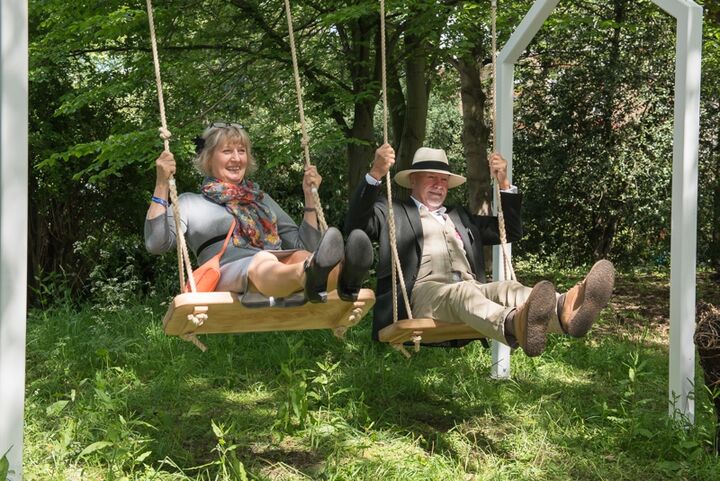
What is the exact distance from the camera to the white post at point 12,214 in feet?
10.9

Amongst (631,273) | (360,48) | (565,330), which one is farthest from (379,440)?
(631,273)

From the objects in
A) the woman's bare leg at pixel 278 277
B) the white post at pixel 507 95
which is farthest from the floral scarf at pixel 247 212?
the white post at pixel 507 95

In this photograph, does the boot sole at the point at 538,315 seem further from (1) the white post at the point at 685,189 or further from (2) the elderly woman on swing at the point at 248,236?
(1) the white post at the point at 685,189

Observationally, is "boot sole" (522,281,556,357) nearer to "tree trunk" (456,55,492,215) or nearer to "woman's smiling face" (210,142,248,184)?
"woman's smiling face" (210,142,248,184)

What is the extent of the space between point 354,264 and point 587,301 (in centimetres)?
95

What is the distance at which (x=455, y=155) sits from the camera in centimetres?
1296

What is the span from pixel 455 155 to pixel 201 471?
369 inches

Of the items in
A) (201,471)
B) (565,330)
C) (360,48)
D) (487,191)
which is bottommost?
(201,471)

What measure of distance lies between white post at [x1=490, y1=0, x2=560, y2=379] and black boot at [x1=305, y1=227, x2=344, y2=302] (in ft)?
7.04

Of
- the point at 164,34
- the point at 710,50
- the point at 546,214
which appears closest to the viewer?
the point at 164,34

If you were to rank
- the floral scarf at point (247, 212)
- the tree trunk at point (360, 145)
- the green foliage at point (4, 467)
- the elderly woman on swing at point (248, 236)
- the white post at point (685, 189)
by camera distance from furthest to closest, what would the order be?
the tree trunk at point (360, 145)
the white post at point (685, 189)
the floral scarf at point (247, 212)
the elderly woman on swing at point (248, 236)
the green foliage at point (4, 467)

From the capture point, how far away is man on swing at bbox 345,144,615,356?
11.5 ft

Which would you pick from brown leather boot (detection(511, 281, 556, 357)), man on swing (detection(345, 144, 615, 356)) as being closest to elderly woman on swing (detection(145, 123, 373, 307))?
man on swing (detection(345, 144, 615, 356))

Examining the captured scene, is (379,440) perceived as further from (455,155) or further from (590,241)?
(455,155)
